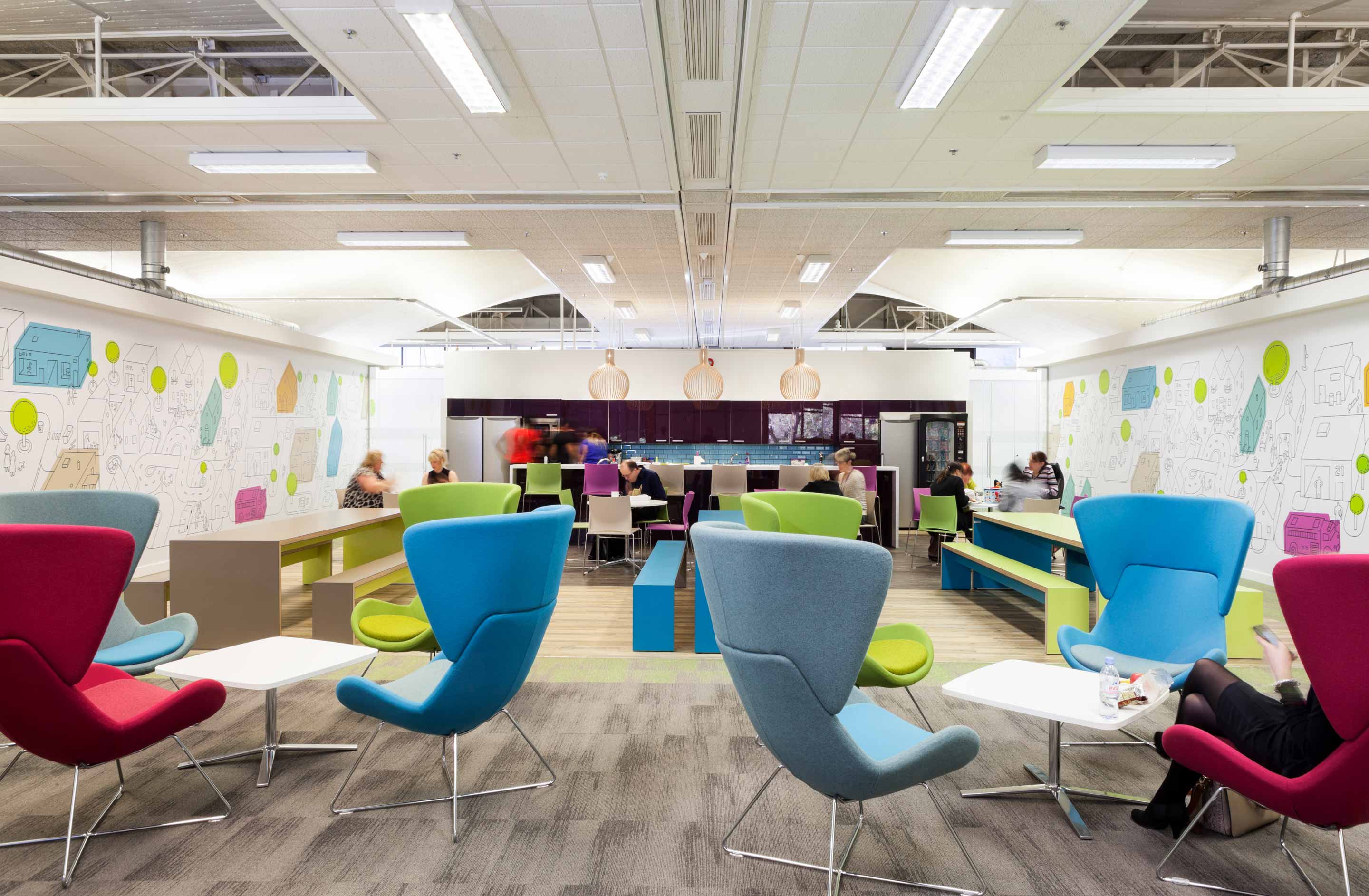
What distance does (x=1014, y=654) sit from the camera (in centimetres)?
489

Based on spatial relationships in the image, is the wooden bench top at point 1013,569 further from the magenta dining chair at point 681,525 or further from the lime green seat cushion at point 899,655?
the magenta dining chair at point 681,525

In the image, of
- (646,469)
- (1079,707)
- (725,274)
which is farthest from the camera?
(725,274)

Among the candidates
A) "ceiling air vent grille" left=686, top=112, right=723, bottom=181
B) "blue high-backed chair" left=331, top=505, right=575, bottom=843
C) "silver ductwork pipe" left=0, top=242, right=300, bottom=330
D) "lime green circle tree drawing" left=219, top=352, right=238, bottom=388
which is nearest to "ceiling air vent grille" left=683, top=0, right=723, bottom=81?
"ceiling air vent grille" left=686, top=112, right=723, bottom=181

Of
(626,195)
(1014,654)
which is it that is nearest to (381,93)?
(626,195)

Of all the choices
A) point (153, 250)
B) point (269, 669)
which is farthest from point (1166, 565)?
point (153, 250)

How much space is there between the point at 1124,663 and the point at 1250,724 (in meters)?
1.01

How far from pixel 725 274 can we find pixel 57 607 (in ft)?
26.0

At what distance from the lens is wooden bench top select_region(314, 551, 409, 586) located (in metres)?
4.97

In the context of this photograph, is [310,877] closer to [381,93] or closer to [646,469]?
[381,93]

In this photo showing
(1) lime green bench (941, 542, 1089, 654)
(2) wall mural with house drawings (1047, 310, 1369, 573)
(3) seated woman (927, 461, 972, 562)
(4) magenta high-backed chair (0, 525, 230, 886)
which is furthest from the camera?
(3) seated woman (927, 461, 972, 562)

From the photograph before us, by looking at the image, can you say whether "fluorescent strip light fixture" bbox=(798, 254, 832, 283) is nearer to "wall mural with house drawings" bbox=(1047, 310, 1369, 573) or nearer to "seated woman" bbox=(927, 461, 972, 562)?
"seated woman" bbox=(927, 461, 972, 562)

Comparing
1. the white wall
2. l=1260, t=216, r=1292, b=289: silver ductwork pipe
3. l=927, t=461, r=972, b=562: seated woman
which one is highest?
l=1260, t=216, r=1292, b=289: silver ductwork pipe

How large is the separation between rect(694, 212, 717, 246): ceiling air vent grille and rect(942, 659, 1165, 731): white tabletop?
5.26m

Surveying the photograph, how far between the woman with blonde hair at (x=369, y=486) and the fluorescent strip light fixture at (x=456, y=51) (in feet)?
11.1
